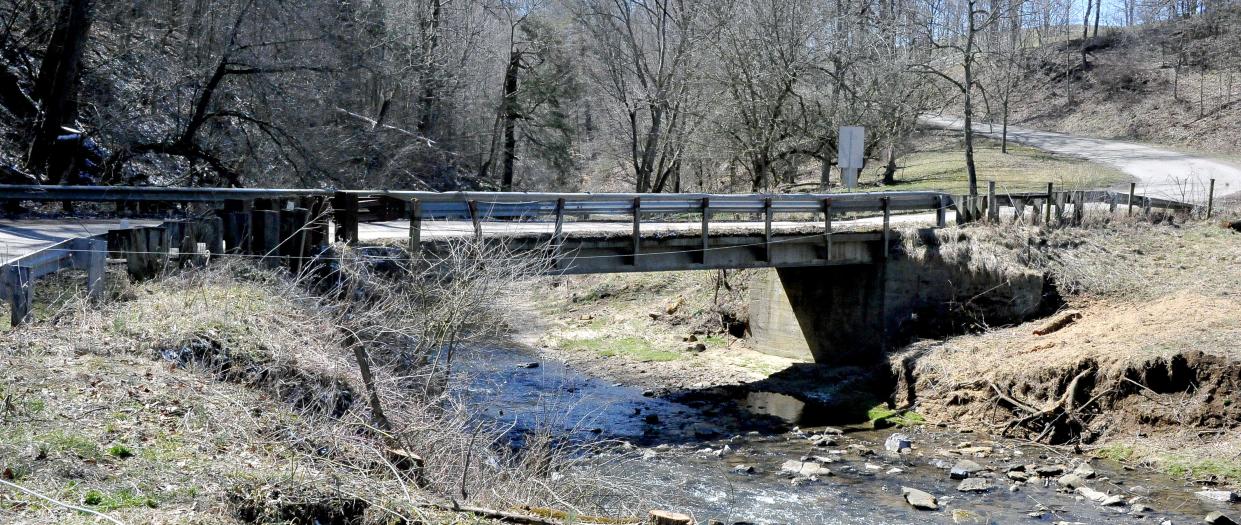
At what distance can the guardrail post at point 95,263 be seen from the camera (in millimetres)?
9305

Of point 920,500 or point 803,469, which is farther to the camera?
point 803,469

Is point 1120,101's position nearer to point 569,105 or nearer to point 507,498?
point 569,105

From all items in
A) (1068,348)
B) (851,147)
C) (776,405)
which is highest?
(851,147)

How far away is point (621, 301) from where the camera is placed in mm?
25734

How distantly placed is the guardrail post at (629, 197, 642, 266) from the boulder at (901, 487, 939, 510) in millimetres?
6006

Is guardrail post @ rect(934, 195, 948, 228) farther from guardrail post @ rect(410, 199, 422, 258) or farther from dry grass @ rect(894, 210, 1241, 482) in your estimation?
guardrail post @ rect(410, 199, 422, 258)

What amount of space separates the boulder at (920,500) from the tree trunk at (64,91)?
582 inches

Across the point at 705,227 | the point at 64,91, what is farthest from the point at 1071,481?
the point at 64,91

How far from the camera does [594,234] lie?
626 inches

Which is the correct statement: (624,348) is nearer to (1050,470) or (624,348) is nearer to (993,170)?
(1050,470)

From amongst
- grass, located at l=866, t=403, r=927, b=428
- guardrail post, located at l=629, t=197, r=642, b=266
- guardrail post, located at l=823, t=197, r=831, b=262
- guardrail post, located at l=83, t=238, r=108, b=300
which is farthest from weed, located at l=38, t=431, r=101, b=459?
guardrail post, located at l=823, t=197, r=831, b=262

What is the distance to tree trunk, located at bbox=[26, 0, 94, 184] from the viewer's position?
17.2 meters

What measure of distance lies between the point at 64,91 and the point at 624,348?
→ 38.8ft

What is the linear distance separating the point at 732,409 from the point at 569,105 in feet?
76.6
